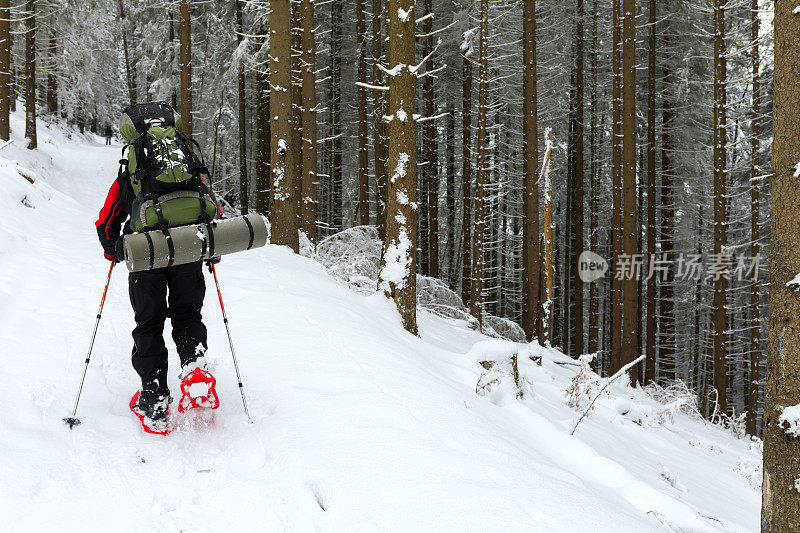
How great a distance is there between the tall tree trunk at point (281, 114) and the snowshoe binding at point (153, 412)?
22.3 ft

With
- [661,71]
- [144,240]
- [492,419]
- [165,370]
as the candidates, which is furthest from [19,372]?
[661,71]

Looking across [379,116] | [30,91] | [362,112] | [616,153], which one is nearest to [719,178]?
[616,153]

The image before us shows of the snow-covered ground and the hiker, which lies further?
the hiker

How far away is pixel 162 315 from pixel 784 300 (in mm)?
4053

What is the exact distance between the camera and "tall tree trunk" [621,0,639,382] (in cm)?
1377

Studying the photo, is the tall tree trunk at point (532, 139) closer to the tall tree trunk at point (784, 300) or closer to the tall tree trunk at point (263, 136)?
the tall tree trunk at point (263, 136)

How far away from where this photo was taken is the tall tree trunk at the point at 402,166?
25.3 feet

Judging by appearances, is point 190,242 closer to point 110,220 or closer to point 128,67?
point 110,220

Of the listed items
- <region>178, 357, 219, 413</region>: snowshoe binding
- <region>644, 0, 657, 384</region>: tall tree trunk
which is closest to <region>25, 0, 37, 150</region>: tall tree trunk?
<region>178, 357, 219, 413</region>: snowshoe binding

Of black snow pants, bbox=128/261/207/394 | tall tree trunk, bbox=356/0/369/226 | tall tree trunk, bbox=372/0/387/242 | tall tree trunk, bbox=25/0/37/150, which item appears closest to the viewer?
black snow pants, bbox=128/261/207/394

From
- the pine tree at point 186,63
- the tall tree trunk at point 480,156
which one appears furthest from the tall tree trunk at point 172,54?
the tall tree trunk at point 480,156

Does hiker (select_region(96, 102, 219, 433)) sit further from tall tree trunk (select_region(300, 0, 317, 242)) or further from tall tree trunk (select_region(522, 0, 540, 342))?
tall tree trunk (select_region(522, 0, 540, 342))

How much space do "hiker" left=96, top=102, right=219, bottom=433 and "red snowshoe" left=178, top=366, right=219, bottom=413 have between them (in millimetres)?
41

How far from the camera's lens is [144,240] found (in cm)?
368
